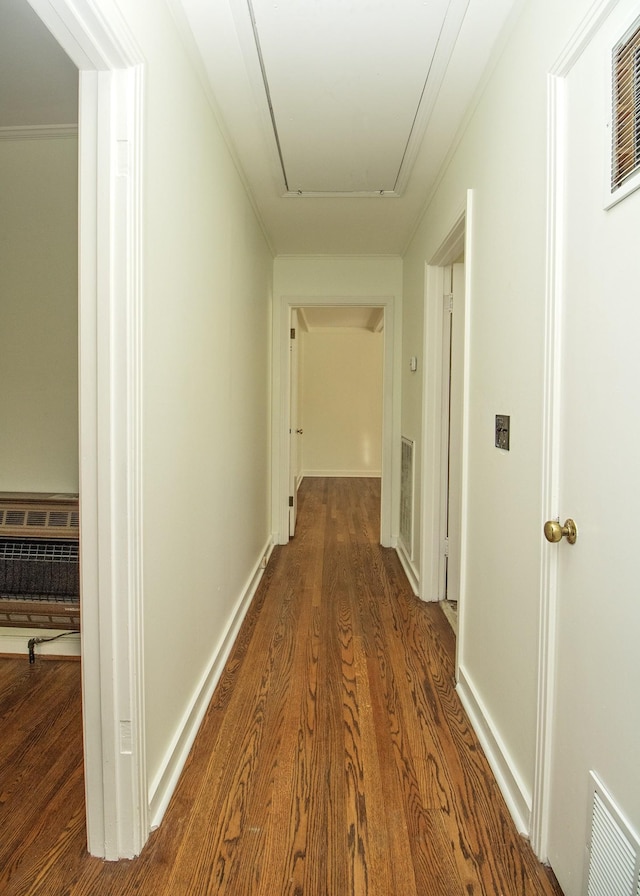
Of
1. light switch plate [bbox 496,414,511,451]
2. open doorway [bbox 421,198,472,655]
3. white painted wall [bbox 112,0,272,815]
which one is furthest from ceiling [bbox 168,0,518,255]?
light switch plate [bbox 496,414,511,451]

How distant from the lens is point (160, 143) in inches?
50.8

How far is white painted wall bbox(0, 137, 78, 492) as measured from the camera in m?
2.05

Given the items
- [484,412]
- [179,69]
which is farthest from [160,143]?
[484,412]

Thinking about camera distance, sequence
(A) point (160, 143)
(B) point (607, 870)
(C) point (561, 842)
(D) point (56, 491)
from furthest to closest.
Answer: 1. (D) point (56, 491)
2. (A) point (160, 143)
3. (C) point (561, 842)
4. (B) point (607, 870)

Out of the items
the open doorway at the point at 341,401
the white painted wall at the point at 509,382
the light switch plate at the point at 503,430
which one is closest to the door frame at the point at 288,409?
the white painted wall at the point at 509,382

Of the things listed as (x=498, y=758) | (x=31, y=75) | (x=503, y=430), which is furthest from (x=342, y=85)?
(x=498, y=758)

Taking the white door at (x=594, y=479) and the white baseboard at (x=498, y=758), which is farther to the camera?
the white baseboard at (x=498, y=758)

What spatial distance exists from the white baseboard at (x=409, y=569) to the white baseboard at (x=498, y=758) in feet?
3.42

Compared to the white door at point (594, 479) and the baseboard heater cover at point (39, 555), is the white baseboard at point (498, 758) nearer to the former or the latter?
the white door at point (594, 479)

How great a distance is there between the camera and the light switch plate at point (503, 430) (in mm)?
1476

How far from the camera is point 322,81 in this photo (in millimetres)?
1714

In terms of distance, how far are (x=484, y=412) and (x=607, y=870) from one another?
1256 millimetres

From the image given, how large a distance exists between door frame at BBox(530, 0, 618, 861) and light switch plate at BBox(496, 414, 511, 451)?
272mm

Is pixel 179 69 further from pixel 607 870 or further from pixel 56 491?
pixel 607 870
